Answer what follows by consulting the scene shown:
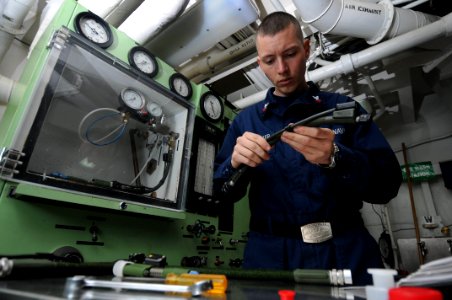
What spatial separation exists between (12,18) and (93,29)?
0.73m

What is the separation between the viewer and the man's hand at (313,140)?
0.75 metres

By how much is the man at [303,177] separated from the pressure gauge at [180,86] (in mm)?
672

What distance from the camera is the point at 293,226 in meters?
1.03

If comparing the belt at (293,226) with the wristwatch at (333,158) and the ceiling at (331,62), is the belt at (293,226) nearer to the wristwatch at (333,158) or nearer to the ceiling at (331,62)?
the wristwatch at (333,158)

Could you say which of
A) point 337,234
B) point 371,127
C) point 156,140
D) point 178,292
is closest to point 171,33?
point 156,140

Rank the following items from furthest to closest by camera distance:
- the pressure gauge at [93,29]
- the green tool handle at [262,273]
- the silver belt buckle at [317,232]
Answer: the pressure gauge at [93,29], the silver belt buckle at [317,232], the green tool handle at [262,273]

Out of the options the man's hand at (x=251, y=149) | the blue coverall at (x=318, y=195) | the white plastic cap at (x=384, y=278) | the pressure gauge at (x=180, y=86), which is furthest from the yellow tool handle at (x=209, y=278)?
the pressure gauge at (x=180, y=86)

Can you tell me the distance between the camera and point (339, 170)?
34.1 inches

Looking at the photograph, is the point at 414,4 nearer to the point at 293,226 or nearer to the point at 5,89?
the point at 293,226

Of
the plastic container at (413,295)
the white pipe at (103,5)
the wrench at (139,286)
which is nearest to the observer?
the plastic container at (413,295)

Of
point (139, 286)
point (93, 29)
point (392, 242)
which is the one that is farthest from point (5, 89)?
point (392, 242)

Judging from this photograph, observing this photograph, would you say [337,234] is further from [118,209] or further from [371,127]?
[118,209]

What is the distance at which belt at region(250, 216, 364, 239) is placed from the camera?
100 centimetres

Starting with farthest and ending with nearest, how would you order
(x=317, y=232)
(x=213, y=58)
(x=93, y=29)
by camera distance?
1. (x=213, y=58)
2. (x=93, y=29)
3. (x=317, y=232)
